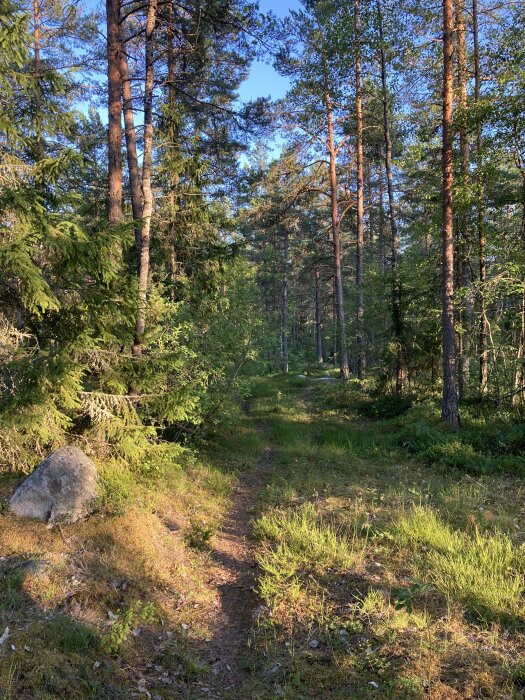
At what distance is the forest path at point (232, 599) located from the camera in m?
3.71

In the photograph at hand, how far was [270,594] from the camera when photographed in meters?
4.63

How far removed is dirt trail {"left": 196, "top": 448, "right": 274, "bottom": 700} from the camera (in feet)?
Answer: 12.2

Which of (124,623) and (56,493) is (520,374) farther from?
(56,493)

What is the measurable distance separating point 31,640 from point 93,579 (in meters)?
1.07

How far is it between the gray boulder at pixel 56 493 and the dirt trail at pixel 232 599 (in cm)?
200

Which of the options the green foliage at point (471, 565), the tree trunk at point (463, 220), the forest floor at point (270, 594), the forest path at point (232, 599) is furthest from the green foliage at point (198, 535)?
the tree trunk at point (463, 220)

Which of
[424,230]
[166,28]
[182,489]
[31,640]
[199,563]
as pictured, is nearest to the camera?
[31,640]

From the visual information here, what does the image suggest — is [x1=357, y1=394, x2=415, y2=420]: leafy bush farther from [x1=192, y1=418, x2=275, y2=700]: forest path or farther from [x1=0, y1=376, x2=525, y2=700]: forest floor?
[x1=192, y1=418, x2=275, y2=700]: forest path

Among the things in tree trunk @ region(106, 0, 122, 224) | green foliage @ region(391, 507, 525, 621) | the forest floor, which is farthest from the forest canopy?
green foliage @ region(391, 507, 525, 621)

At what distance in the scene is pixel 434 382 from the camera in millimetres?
14984

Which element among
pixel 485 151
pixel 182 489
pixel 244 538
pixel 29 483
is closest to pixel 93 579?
pixel 29 483

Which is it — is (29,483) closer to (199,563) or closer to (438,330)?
(199,563)

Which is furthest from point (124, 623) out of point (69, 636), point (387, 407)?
point (387, 407)

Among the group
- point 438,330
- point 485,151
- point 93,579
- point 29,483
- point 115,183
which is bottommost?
point 93,579
